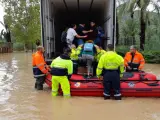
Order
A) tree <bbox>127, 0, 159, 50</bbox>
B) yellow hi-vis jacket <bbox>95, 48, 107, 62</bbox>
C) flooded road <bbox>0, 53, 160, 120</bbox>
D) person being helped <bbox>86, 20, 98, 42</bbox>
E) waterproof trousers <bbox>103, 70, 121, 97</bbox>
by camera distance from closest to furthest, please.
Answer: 1. flooded road <bbox>0, 53, 160, 120</bbox>
2. waterproof trousers <bbox>103, 70, 121, 97</bbox>
3. yellow hi-vis jacket <bbox>95, 48, 107, 62</bbox>
4. person being helped <bbox>86, 20, 98, 42</bbox>
5. tree <bbox>127, 0, 159, 50</bbox>

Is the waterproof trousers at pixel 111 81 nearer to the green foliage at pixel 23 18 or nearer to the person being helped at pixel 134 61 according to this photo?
the person being helped at pixel 134 61

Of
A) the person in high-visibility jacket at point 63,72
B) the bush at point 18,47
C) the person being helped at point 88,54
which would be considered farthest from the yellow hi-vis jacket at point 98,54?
the bush at point 18,47

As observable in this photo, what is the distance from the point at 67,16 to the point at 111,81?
593 cm

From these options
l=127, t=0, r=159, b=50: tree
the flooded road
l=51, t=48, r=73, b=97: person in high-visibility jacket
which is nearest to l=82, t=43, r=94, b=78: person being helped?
l=51, t=48, r=73, b=97: person in high-visibility jacket

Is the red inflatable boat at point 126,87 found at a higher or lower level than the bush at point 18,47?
lower

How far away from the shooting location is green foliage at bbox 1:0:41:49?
3528cm

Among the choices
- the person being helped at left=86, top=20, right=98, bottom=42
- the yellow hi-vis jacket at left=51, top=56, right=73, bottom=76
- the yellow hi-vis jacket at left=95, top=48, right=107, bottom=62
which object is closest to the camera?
the yellow hi-vis jacket at left=51, top=56, right=73, bottom=76

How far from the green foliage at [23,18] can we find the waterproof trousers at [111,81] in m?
28.8

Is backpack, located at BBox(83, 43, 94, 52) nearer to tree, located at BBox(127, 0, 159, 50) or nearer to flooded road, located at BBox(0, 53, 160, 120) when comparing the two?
flooded road, located at BBox(0, 53, 160, 120)

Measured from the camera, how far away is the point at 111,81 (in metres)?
7.66

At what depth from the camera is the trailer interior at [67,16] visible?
8969 mm

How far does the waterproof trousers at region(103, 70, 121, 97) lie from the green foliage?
1132 inches

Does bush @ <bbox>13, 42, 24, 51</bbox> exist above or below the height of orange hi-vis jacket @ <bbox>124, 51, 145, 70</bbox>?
above

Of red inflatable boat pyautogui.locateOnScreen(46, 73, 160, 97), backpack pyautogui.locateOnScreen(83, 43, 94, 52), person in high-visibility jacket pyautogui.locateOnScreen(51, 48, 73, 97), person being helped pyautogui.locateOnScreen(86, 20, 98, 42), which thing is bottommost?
red inflatable boat pyautogui.locateOnScreen(46, 73, 160, 97)
